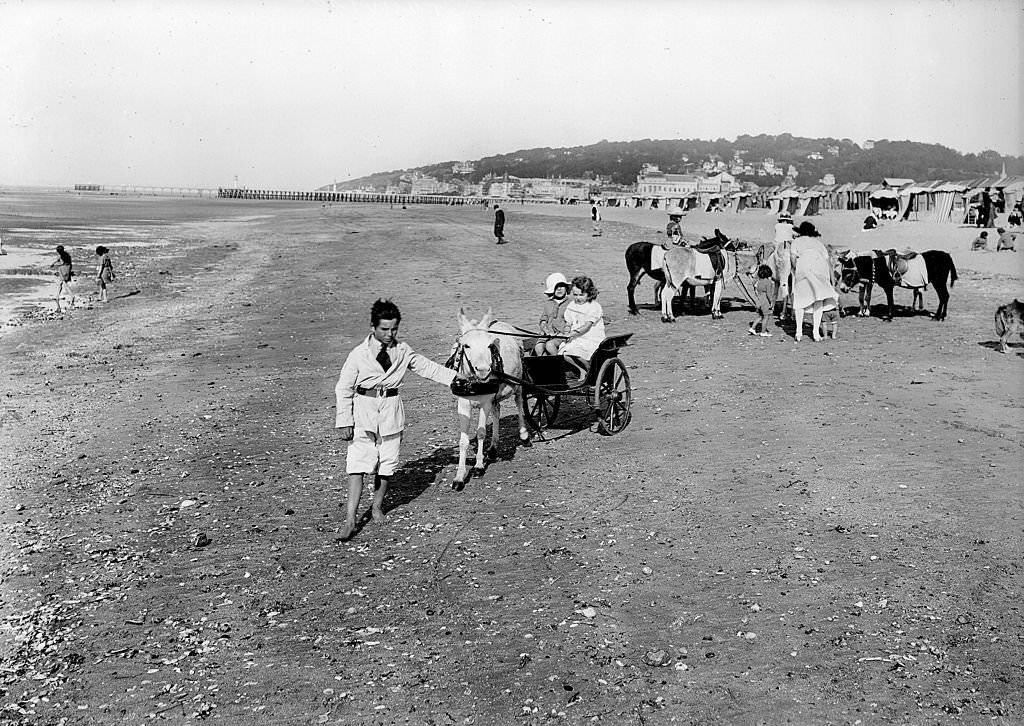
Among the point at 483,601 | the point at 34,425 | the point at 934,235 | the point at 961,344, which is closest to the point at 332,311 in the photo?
the point at 34,425

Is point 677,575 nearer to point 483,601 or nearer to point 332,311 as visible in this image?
point 483,601

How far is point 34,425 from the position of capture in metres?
10.5

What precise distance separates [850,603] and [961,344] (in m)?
10.7

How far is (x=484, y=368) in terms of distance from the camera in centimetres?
759

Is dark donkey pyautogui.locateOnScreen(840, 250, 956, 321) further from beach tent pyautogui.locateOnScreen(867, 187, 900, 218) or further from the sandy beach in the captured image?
beach tent pyautogui.locateOnScreen(867, 187, 900, 218)

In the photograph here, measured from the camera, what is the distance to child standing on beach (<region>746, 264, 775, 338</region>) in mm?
15438

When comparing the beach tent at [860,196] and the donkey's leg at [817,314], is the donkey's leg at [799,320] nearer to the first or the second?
the donkey's leg at [817,314]

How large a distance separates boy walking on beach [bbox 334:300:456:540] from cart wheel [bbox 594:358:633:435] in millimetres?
2877

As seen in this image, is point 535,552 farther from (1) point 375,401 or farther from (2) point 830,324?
(2) point 830,324

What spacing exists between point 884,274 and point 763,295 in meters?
3.42

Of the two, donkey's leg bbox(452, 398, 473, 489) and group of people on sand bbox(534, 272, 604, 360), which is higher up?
group of people on sand bbox(534, 272, 604, 360)

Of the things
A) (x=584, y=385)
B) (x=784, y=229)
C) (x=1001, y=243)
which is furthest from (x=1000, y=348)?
(x=1001, y=243)

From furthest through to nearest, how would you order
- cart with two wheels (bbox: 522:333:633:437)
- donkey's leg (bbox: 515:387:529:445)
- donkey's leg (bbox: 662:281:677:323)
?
donkey's leg (bbox: 662:281:677:323) → donkey's leg (bbox: 515:387:529:445) → cart with two wheels (bbox: 522:333:633:437)

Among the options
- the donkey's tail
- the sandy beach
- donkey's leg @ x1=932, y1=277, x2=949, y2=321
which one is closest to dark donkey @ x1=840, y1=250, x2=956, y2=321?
donkey's leg @ x1=932, y1=277, x2=949, y2=321
